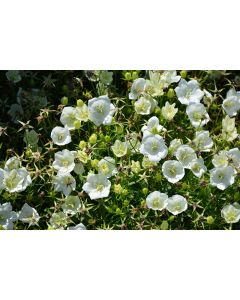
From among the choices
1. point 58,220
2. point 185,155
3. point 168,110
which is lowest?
point 58,220

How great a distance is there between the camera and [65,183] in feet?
10.8

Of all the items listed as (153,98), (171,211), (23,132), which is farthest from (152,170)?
(23,132)

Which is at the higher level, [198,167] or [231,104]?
A: [231,104]

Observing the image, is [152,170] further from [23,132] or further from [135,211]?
[23,132]

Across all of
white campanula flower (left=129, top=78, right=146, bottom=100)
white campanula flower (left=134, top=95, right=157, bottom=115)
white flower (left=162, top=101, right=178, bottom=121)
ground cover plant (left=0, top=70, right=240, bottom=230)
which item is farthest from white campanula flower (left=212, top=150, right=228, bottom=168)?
white campanula flower (left=129, top=78, right=146, bottom=100)

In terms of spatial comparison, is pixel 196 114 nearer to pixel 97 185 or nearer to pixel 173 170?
pixel 173 170

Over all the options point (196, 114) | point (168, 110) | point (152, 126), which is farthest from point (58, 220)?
point (196, 114)

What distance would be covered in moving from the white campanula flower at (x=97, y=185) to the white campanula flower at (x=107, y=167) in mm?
37

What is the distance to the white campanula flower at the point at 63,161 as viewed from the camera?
3316 mm

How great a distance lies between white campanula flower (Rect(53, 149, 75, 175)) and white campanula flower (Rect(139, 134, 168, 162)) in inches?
14.2

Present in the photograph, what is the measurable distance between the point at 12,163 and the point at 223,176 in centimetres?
108

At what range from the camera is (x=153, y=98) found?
3.58 m

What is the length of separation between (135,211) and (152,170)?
0.75ft

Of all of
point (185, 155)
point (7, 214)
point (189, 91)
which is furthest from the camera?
point (189, 91)
